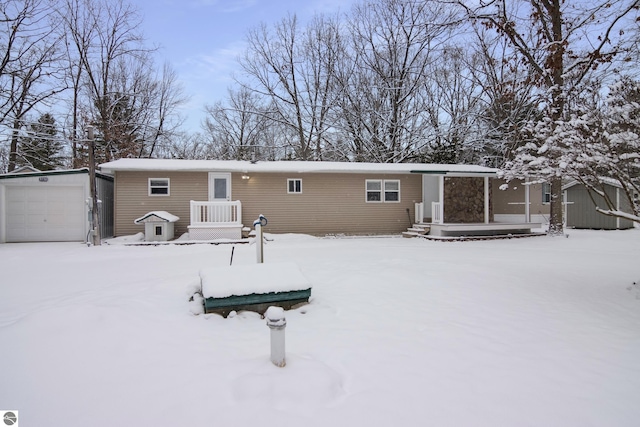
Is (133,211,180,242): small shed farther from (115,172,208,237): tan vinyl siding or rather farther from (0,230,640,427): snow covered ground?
(0,230,640,427): snow covered ground

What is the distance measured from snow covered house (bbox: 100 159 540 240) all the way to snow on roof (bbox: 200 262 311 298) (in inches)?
285

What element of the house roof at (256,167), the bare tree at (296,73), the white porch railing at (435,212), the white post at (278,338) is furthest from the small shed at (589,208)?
the white post at (278,338)

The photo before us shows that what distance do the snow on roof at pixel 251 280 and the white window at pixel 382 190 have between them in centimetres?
934

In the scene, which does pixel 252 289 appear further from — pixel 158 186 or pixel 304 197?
pixel 158 186

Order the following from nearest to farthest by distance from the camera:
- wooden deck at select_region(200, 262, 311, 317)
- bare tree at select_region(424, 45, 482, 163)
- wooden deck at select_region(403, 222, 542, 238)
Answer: wooden deck at select_region(200, 262, 311, 317) < wooden deck at select_region(403, 222, 542, 238) < bare tree at select_region(424, 45, 482, 163)

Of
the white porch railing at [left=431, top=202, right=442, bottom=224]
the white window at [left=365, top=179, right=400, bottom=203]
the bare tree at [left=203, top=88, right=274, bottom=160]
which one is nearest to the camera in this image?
the white porch railing at [left=431, top=202, right=442, bottom=224]

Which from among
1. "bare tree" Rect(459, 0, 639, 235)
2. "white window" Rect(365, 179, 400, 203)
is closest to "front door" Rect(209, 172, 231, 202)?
"white window" Rect(365, 179, 400, 203)

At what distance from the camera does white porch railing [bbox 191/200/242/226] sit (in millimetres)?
11520

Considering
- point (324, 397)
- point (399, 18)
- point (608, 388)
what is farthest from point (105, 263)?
point (399, 18)

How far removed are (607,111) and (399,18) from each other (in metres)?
18.8

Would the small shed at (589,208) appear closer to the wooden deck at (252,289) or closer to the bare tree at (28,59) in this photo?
the wooden deck at (252,289)

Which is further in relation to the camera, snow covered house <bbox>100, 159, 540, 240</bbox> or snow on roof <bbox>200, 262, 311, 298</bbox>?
snow covered house <bbox>100, 159, 540, 240</bbox>

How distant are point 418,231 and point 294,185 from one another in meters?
5.07

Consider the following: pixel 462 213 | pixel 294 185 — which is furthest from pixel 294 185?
pixel 462 213
